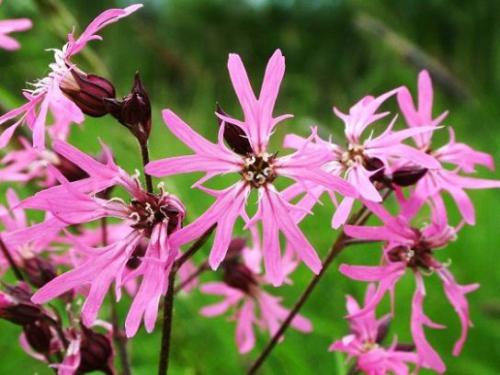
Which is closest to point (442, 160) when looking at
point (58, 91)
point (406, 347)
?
point (406, 347)

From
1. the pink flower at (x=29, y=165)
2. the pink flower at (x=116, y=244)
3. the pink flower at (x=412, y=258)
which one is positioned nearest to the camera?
the pink flower at (x=116, y=244)

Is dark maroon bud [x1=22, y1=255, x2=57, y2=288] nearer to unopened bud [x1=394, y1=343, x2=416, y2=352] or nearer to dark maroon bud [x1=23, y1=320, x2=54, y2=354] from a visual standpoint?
dark maroon bud [x1=23, y1=320, x2=54, y2=354]

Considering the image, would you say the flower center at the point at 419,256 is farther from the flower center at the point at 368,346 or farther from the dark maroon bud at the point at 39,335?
the dark maroon bud at the point at 39,335

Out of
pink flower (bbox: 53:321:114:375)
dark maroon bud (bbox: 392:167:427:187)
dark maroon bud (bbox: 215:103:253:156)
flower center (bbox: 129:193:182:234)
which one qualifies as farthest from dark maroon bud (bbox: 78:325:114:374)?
dark maroon bud (bbox: 392:167:427:187)

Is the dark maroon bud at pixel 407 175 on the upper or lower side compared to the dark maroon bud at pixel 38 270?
upper

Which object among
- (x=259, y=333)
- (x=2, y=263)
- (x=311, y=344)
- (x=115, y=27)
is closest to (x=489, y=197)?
(x=311, y=344)

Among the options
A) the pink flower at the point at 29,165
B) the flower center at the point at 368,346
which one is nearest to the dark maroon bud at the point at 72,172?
the pink flower at the point at 29,165
